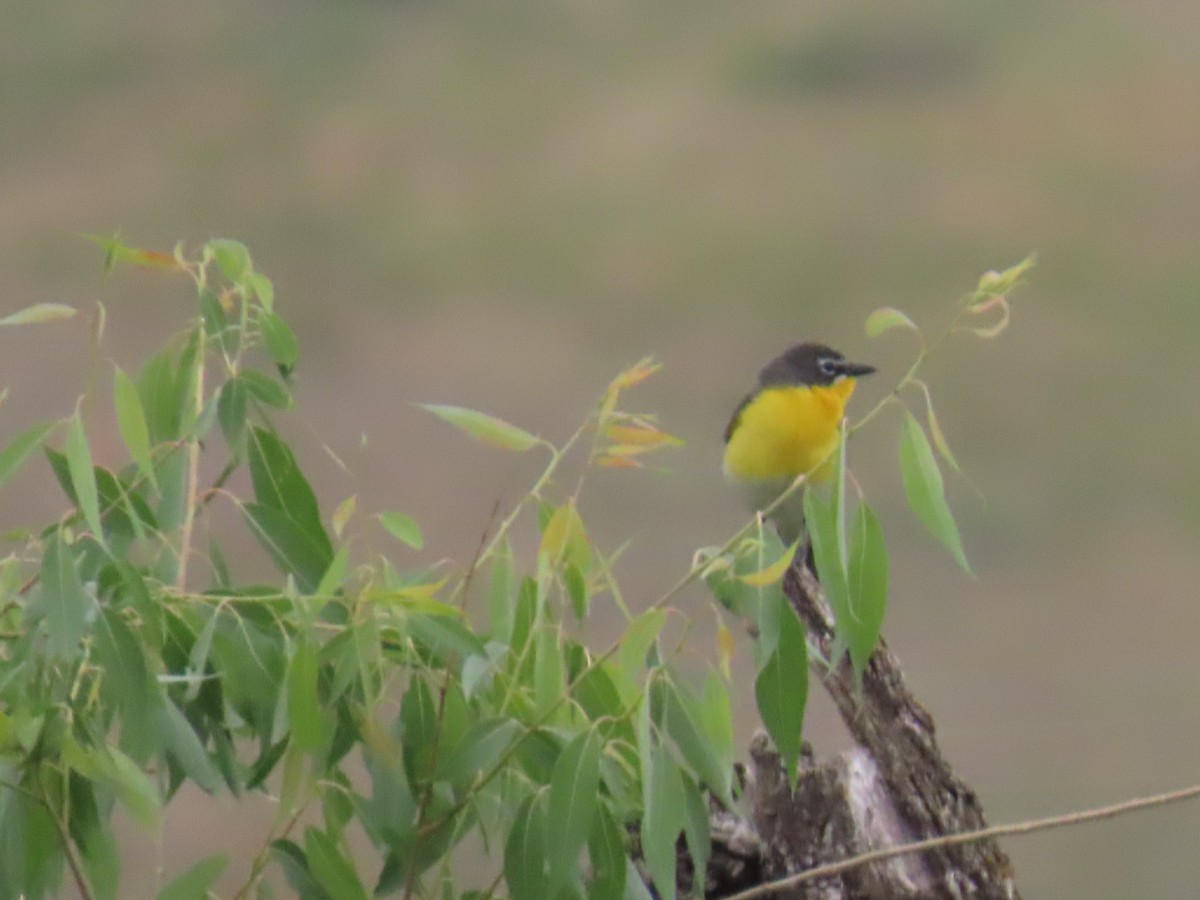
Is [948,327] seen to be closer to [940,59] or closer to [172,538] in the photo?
[172,538]

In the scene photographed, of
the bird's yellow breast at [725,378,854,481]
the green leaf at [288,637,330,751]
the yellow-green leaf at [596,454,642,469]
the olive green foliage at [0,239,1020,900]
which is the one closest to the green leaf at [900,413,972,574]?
the olive green foliage at [0,239,1020,900]

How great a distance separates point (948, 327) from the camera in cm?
160

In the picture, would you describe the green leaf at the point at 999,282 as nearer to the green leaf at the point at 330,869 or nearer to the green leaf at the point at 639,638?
the green leaf at the point at 639,638

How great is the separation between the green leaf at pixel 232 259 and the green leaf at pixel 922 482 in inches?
22.8

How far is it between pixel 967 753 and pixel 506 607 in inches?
225

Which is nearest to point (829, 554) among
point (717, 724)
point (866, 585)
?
point (866, 585)

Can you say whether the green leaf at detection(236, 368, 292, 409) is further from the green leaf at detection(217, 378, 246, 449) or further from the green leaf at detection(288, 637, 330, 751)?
the green leaf at detection(288, 637, 330, 751)

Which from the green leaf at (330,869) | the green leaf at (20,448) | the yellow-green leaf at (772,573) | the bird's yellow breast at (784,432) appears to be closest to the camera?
the yellow-green leaf at (772,573)

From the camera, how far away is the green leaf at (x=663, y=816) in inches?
65.3

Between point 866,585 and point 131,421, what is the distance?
573mm

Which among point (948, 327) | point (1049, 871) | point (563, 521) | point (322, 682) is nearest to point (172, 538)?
point (322, 682)

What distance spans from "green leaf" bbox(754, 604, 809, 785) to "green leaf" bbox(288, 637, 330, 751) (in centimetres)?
34

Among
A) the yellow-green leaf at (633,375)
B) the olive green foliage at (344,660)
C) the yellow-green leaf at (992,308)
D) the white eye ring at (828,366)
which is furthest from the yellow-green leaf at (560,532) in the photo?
the white eye ring at (828,366)

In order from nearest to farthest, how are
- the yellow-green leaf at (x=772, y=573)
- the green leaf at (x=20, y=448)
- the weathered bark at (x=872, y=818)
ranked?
the yellow-green leaf at (x=772, y=573) < the green leaf at (x=20, y=448) < the weathered bark at (x=872, y=818)
